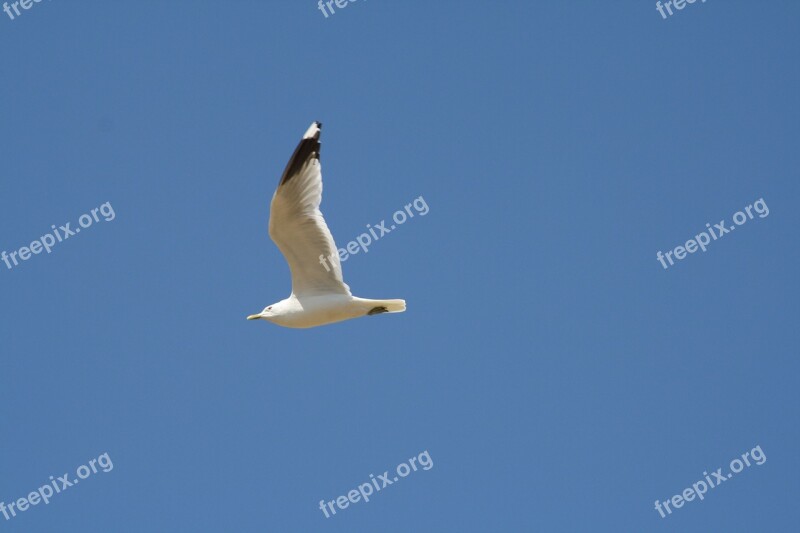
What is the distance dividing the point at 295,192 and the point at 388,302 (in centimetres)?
151

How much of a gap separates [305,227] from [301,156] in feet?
2.45

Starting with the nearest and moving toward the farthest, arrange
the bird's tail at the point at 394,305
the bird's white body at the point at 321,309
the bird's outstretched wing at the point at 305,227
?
the bird's outstretched wing at the point at 305,227
the bird's white body at the point at 321,309
the bird's tail at the point at 394,305

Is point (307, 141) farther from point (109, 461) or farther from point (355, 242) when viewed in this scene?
point (109, 461)

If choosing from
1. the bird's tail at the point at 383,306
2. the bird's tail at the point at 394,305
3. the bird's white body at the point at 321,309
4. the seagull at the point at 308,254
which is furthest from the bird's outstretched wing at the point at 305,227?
the bird's tail at the point at 394,305

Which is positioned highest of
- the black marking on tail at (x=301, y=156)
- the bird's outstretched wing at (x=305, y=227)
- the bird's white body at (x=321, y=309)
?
the black marking on tail at (x=301, y=156)

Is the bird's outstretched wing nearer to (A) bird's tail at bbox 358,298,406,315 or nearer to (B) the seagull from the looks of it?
(B) the seagull

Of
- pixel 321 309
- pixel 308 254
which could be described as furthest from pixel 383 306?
pixel 308 254

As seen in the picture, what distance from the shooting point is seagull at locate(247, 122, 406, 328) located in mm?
15758

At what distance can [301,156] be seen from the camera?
15914 millimetres

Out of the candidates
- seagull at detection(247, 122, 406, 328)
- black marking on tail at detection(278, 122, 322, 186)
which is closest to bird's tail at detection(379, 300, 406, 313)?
seagull at detection(247, 122, 406, 328)

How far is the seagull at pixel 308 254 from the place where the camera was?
15.8 metres

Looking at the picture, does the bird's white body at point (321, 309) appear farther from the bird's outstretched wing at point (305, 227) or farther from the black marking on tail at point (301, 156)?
the black marking on tail at point (301, 156)

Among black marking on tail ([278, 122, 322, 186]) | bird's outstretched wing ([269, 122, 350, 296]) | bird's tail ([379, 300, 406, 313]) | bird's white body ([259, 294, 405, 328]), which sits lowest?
bird's tail ([379, 300, 406, 313])

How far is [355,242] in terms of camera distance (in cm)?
1717
